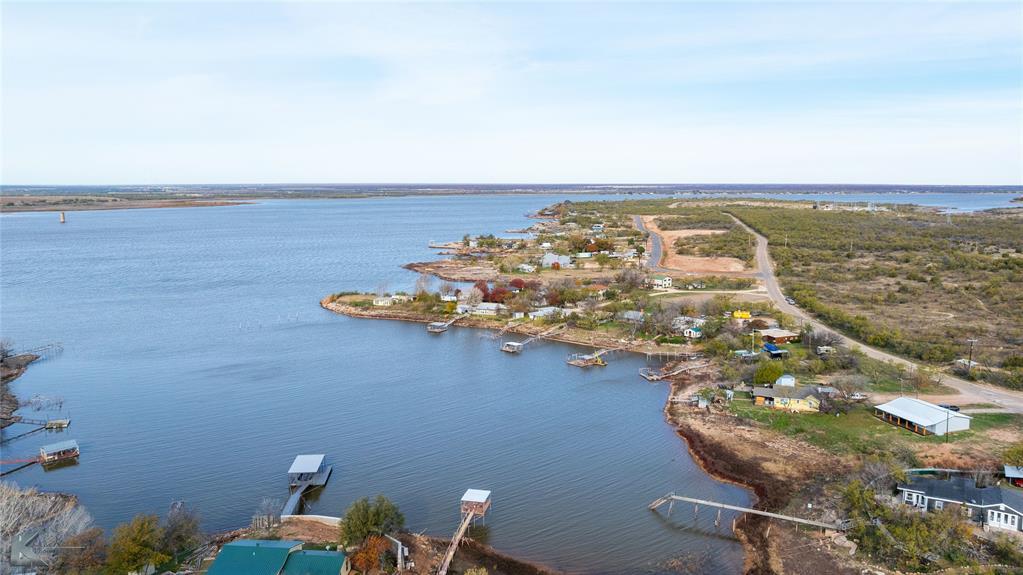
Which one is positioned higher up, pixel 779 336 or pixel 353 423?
pixel 779 336

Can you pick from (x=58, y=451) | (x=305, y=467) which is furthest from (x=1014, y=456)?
(x=58, y=451)

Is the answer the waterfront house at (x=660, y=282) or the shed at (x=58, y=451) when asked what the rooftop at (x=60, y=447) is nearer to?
the shed at (x=58, y=451)

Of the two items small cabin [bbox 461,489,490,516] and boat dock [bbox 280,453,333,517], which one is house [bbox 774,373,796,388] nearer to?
small cabin [bbox 461,489,490,516]

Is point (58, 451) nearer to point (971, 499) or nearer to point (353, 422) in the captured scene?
point (353, 422)

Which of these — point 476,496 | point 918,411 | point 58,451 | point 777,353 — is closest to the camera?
point 476,496

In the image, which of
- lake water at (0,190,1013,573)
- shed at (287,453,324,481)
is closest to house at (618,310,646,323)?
lake water at (0,190,1013,573)

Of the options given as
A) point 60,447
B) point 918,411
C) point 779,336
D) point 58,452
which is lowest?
point 58,452
